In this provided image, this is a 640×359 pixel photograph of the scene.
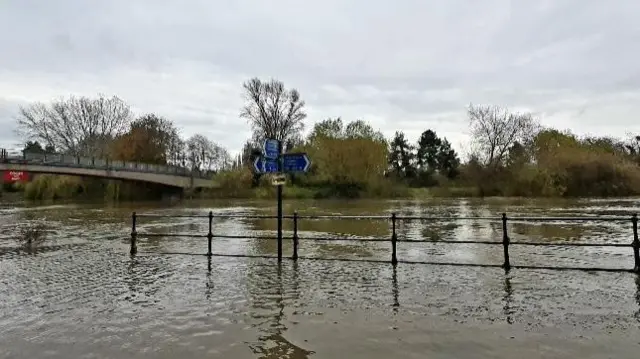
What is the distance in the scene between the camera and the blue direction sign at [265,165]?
9.87 m

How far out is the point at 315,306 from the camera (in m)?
7.19

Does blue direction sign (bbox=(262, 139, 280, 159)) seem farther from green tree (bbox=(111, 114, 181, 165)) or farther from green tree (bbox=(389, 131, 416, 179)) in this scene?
green tree (bbox=(389, 131, 416, 179))

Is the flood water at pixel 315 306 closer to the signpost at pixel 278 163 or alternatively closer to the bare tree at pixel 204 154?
the signpost at pixel 278 163

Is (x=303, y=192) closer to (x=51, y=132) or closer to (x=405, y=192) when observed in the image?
(x=405, y=192)

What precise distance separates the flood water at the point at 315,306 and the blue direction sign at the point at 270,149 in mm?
2402

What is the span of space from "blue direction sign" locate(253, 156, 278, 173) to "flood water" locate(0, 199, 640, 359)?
6.86ft

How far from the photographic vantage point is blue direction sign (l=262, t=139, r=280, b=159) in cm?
995

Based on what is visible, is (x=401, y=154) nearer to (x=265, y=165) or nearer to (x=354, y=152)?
(x=354, y=152)

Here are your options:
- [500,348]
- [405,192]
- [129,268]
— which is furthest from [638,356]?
[405,192]

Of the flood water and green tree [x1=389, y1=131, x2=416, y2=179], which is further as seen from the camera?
green tree [x1=389, y1=131, x2=416, y2=179]

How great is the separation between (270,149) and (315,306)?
392 centimetres

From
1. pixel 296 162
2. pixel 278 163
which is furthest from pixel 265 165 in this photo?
pixel 296 162

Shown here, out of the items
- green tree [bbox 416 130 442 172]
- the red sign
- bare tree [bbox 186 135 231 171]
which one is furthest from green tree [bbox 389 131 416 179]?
the red sign

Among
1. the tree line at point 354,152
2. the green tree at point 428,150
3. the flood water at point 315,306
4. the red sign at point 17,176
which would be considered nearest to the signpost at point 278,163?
the flood water at point 315,306
